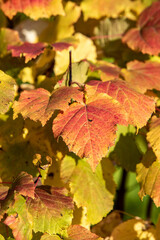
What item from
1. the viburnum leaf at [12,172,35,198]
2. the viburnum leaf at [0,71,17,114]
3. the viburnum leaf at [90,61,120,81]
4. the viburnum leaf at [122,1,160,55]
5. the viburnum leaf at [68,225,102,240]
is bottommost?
the viburnum leaf at [68,225,102,240]

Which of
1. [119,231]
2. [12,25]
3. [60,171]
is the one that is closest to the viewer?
[60,171]

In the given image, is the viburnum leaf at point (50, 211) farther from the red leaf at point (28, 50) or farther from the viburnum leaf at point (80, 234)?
the red leaf at point (28, 50)

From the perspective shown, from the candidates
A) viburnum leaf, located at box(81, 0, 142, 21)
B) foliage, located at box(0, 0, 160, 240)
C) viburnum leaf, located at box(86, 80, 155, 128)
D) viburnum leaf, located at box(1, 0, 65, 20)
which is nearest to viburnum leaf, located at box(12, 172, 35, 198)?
foliage, located at box(0, 0, 160, 240)

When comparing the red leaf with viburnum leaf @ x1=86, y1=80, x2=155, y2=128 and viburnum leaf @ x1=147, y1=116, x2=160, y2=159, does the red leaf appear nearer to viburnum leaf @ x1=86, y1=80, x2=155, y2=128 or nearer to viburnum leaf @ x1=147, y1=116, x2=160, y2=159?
viburnum leaf @ x1=86, y1=80, x2=155, y2=128

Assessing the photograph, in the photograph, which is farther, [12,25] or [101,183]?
[12,25]

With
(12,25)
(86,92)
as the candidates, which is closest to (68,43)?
(86,92)

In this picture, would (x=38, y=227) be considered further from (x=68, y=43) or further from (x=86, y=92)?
(x=68, y=43)
